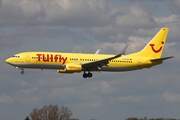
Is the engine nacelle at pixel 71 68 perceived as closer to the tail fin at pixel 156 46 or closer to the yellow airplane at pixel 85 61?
the yellow airplane at pixel 85 61

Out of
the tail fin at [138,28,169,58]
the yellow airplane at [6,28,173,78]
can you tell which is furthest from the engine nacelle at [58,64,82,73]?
the tail fin at [138,28,169,58]

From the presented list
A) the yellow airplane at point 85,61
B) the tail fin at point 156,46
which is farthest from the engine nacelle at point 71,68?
the tail fin at point 156,46

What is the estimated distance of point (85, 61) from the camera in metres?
118

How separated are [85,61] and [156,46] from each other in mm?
16820

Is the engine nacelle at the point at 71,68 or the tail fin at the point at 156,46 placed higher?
the tail fin at the point at 156,46

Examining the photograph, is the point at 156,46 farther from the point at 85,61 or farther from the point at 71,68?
the point at 71,68

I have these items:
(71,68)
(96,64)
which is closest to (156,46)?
(96,64)

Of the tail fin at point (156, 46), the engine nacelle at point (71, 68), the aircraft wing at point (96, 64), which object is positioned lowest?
the engine nacelle at point (71, 68)

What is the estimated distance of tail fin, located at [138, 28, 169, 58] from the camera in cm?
12525

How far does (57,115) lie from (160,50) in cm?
2489

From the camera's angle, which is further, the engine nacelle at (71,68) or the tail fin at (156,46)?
the tail fin at (156,46)

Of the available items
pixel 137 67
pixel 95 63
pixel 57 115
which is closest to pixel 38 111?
pixel 57 115

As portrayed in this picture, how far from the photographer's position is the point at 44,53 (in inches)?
4542

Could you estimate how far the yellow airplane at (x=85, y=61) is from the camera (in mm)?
114500
